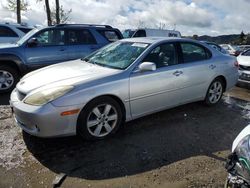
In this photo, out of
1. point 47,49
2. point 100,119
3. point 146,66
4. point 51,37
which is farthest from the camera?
point 51,37

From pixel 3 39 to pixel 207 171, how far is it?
8.83 m

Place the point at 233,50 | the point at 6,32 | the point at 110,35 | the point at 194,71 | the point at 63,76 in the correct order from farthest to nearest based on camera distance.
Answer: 1. the point at 233,50
2. the point at 6,32
3. the point at 110,35
4. the point at 194,71
5. the point at 63,76

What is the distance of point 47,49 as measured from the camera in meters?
7.72

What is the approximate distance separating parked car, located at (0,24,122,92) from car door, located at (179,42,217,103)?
11.3 feet

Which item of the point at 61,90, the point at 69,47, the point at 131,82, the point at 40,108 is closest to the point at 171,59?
the point at 131,82

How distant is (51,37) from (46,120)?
14.9 feet

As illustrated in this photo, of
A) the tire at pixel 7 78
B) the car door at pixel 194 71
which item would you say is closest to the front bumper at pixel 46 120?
the car door at pixel 194 71

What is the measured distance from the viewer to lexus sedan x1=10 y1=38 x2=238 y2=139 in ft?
13.1

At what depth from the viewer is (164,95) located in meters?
5.13

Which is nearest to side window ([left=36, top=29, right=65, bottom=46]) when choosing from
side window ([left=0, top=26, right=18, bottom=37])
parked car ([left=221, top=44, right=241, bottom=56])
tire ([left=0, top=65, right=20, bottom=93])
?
tire ([left=0, top=65, right=20, bottom=93])

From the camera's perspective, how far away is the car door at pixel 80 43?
8.16m

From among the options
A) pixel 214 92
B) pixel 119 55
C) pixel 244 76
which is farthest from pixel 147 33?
pixel 119 55

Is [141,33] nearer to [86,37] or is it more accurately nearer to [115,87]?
[86,37]

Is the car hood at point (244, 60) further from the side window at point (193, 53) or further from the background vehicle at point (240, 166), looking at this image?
the background vehicle at point (240, 166)
